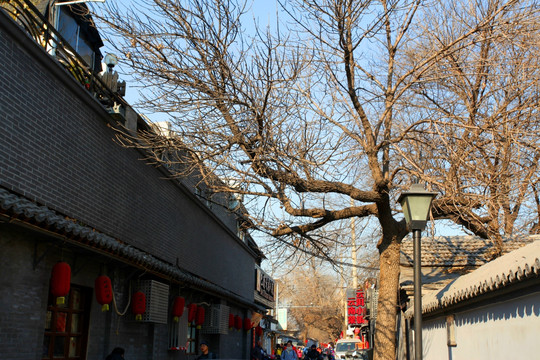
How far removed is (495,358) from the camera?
7.14 meters

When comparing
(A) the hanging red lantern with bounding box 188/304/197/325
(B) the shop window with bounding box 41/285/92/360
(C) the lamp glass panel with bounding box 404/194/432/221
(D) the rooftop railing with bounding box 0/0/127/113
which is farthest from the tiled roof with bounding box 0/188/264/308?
(C) the lamp glass panel with bounding box 404/194/432/221

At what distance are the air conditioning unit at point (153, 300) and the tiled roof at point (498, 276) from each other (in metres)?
5.64

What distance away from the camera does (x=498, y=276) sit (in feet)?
21.4

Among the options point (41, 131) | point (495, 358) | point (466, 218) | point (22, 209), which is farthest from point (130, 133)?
point (495, 358)

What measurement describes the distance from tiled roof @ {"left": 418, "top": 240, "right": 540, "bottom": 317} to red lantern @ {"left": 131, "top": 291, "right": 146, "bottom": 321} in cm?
569

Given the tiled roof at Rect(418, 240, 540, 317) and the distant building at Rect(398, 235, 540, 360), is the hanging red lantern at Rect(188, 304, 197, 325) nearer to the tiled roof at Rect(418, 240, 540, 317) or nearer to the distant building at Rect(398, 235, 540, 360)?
the distant building at Rect(398, 235, 540, 360)

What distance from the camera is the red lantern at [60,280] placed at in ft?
25.2

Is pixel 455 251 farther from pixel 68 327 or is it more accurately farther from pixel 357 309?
pixel 357 309

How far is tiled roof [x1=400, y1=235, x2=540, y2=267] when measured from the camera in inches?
603

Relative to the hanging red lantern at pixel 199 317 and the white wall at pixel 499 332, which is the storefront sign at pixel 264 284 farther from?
the white wall at pixel 499 332

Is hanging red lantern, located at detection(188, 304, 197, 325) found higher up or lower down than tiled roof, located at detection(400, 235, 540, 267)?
lower down

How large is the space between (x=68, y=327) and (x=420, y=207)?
5.99 m

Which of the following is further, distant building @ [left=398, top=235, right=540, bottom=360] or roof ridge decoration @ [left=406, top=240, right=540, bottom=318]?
distant building @ [left=398, top=235, right=540, bottom=360]

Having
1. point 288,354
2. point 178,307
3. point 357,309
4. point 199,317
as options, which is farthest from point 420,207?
point 357,309
